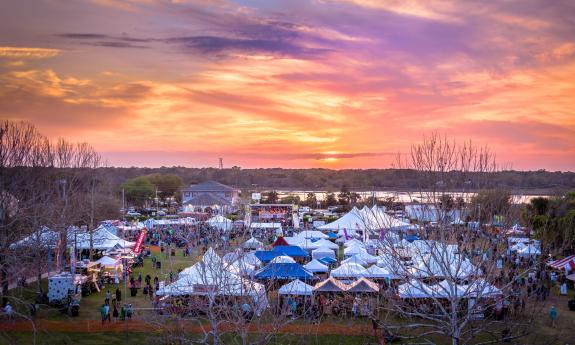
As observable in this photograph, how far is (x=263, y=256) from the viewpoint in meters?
32.4

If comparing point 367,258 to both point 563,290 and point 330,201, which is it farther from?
point 330,201

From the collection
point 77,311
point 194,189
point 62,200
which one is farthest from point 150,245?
point 194,189

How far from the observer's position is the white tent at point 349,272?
26.8m

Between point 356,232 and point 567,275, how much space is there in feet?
73.0

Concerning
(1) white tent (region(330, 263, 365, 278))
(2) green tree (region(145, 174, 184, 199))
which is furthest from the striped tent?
(2) green tree (region(145, 174, 184, 199))

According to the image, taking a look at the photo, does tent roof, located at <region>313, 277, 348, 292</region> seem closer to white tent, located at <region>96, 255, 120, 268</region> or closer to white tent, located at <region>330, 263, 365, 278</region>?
white tent, located at <region>330, 263, 365, 278</region>

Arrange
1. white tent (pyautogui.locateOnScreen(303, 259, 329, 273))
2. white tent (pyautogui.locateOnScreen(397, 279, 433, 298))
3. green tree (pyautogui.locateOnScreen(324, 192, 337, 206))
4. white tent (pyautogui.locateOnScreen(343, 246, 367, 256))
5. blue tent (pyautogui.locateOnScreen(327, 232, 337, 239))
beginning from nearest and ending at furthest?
white tent (pyautogui.locateOnScreen(397, 279, 433, 298)), white tent (pyautogui.locateOnScreen(303, 259, 329, 273)), white tent (pyautogui.locateOnScreen(343, 246, 367, 256)), blue tent (pyautogui.locateOnScreen(327, 232, 337, 239)), green tree (pyautogui.locateOnScreen(324, 192, 337, 206))

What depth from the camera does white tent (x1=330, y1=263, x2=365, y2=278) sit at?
87.8 feet

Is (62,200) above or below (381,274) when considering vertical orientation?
above

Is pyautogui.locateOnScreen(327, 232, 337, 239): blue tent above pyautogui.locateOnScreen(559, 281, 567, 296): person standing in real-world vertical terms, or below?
above

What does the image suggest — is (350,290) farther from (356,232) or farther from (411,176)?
(356,232)

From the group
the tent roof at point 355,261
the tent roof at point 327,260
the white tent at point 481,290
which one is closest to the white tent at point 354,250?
the tent roof at point 327,260

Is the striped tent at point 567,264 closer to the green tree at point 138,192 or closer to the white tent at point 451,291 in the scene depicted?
the white tent at point 451,291

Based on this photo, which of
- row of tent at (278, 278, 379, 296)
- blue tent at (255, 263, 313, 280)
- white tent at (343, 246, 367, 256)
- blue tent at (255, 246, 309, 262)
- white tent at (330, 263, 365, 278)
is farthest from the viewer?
white tent at (343, 246, 367, 256)
